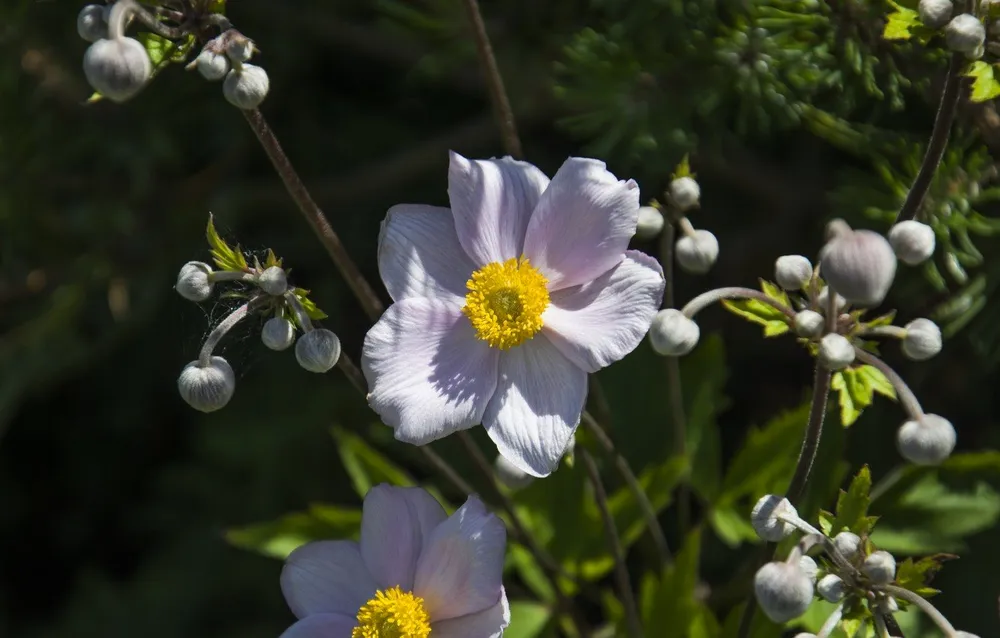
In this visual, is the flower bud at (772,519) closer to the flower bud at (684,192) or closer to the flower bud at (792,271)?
the flower bud at (792,271)

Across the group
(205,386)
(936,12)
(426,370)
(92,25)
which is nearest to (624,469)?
(426,370)

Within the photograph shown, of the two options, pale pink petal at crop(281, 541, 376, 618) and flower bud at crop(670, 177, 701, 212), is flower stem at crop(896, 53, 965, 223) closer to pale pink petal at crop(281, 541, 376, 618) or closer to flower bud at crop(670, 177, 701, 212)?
flower bud at crop(670, 177, 701, 212)

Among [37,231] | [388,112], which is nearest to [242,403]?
[37,231]

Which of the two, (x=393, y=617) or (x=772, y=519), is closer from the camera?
(x=772, y=519)

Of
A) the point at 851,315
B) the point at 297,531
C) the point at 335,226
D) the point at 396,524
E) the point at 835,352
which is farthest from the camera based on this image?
the point at 335,226

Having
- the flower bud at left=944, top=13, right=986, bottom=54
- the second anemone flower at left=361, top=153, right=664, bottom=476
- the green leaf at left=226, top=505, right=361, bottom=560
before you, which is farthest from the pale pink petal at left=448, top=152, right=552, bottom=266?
the green leaf at left=226, top=505, right=361, bottom=560

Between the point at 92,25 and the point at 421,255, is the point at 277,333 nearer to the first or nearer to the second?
the point at 421,255
